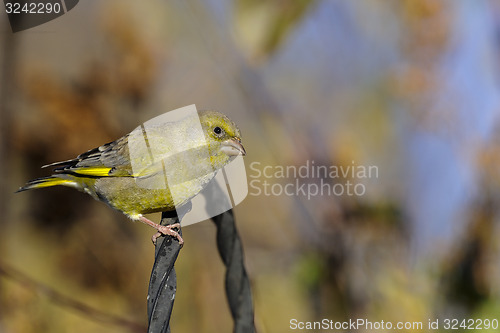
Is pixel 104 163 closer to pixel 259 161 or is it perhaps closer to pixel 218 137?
pixel 218 137

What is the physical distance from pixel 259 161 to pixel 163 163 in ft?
6.25

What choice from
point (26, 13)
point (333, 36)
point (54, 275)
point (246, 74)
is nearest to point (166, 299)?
point (246, 74)

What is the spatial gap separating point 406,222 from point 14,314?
256cm

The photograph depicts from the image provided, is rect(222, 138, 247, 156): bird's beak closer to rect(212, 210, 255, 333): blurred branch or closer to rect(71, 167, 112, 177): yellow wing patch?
rect(212, 210, 255, 333): blurred branch

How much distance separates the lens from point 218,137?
2.10 metres

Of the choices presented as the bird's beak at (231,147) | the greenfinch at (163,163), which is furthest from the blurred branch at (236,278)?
the bird's beak at (231,147)

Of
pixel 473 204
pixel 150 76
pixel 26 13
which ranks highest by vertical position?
pixel 26 13

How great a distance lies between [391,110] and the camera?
12.3 ft

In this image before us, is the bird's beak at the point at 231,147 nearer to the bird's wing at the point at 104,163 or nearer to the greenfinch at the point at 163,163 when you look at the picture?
the greenfinch at the point at 163,163

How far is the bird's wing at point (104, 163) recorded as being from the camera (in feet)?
7.53

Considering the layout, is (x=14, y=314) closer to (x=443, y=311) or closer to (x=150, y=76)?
(x=150, y=76)

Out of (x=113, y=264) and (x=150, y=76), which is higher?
(x=150, y=76)

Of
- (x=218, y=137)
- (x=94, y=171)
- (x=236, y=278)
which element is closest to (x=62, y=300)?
(x=94, y=171)

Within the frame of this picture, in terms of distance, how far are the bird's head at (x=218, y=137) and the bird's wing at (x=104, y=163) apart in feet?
1.39
